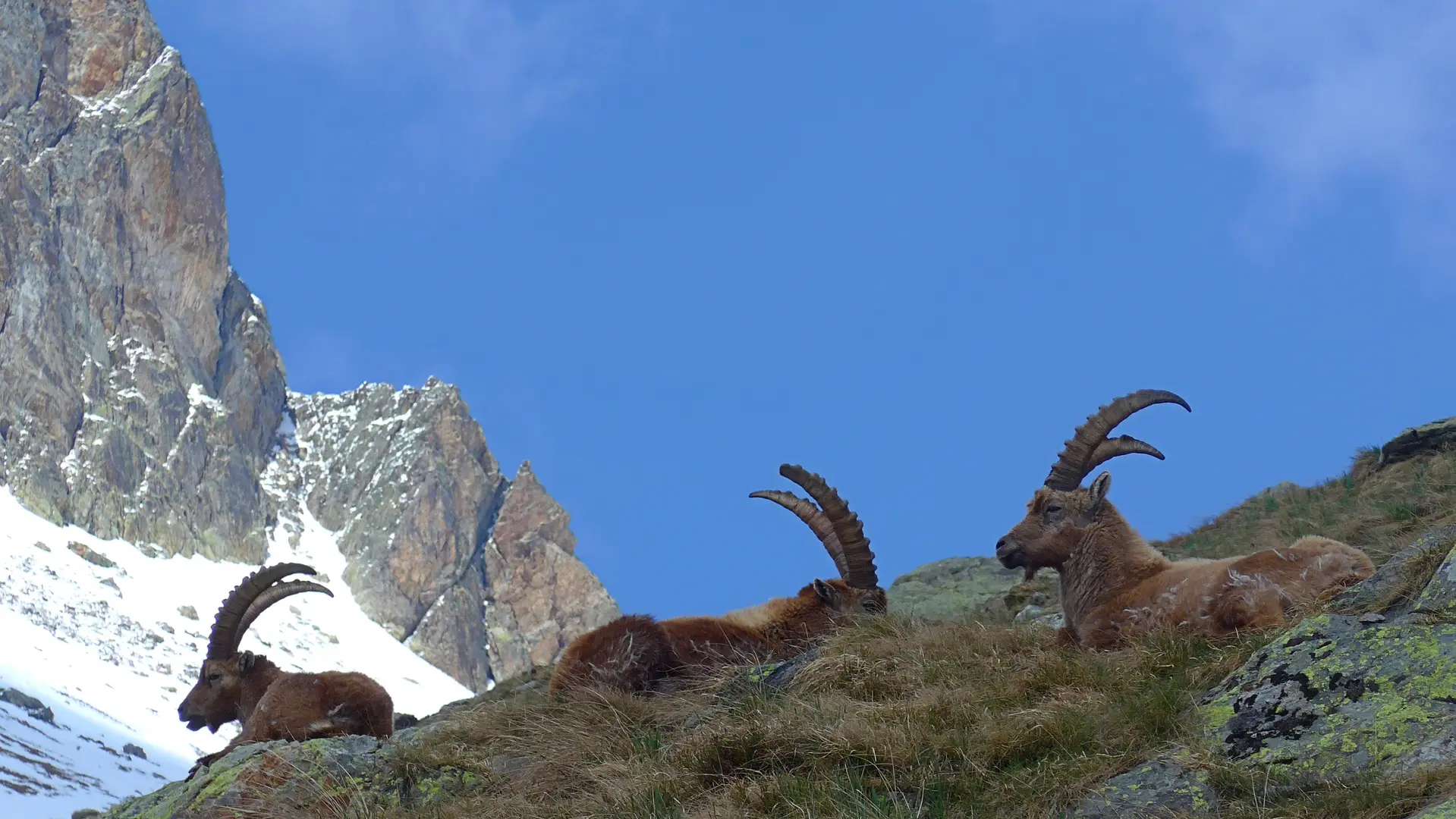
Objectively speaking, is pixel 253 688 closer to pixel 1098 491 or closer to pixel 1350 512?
pixel 1098 491

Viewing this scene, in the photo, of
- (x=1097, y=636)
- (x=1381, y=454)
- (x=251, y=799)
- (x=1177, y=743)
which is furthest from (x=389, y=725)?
(x=1381, y=454)

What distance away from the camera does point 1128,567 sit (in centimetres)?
1027

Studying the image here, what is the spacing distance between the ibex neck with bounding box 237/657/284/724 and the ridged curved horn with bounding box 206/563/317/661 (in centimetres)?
36

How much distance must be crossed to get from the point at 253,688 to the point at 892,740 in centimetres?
900

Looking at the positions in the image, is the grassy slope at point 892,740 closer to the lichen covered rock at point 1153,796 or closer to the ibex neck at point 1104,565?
the lichen covered rock at point 1153,796

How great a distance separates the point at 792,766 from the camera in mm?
7520

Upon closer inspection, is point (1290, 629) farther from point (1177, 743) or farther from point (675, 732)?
point (675, 732)

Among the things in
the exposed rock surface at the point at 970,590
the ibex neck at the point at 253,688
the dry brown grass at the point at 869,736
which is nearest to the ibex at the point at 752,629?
the dry brown grass at the point at 869,736

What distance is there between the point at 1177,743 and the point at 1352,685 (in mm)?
839

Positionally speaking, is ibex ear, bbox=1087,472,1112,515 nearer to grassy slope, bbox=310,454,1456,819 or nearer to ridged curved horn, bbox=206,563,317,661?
grassy slope, bbox=310,454,1456,819

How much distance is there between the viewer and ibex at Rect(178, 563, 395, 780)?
11.0 meters

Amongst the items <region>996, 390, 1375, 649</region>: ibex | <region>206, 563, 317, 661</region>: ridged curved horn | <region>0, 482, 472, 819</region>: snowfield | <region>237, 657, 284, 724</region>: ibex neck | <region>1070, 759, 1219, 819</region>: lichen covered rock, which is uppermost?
<region>0, 482, 472, 819</region>: snowfield

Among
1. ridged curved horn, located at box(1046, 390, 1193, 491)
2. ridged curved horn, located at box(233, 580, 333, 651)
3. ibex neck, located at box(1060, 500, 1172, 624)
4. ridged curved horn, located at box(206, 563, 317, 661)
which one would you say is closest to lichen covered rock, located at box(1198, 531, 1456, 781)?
ibex neck, located at box(1060, 500, 1172, 624)

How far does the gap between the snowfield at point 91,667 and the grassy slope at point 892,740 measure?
7317 centimetres
